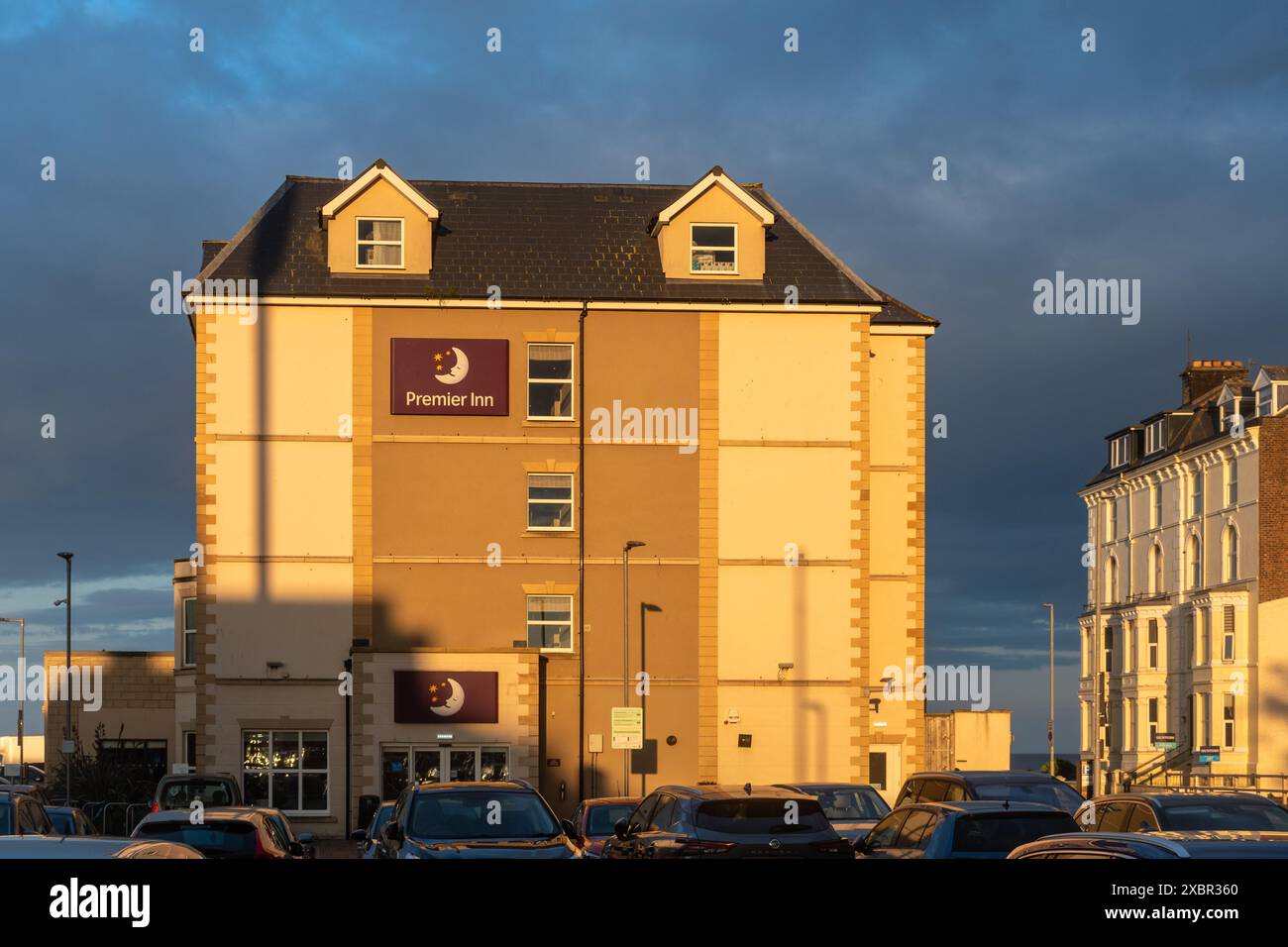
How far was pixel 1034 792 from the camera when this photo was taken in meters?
24.1

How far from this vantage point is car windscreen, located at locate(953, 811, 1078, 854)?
1830cm

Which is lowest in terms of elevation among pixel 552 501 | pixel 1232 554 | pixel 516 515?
pixel 1232 554

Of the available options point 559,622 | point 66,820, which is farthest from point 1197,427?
point 66,820

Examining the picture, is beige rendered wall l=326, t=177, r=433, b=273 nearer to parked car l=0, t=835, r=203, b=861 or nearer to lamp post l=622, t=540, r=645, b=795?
lamp post l=622, t=540, r=645, b=795

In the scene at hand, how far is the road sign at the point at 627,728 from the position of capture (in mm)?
44844

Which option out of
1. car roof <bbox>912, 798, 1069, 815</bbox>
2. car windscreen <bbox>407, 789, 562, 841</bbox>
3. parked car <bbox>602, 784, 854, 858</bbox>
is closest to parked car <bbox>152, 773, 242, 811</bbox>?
car windscreen <bbox>407, 789, 562, 841</bbox>

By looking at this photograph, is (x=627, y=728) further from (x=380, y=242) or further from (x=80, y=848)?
(x=80, y=848)

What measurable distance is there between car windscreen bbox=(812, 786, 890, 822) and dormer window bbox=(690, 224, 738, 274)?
84.5 ft

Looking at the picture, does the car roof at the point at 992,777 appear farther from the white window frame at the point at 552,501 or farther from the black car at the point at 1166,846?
the white window frame at the point at 552,501

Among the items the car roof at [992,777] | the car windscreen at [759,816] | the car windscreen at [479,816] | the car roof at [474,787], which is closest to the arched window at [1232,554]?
the car roof at [992,777]

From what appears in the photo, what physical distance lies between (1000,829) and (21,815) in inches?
462
